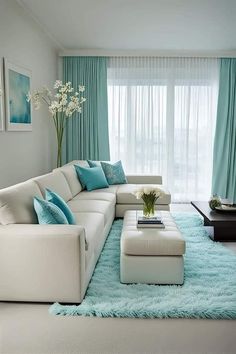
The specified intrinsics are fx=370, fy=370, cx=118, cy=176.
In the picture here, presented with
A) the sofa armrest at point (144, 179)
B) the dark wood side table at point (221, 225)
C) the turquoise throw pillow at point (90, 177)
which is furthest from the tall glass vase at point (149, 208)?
the sofa armrest at point (144, 179)

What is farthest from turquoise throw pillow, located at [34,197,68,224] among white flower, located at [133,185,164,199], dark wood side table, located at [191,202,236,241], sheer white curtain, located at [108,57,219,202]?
sheer white curtain, located at [108,57,219,202]

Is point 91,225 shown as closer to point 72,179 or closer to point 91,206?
point 91,206

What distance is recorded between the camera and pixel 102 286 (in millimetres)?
2914

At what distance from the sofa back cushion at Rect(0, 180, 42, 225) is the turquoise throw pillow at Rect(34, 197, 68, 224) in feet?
0.34

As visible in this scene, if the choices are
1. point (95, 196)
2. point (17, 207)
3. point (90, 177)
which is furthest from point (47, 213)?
point (90, 177)

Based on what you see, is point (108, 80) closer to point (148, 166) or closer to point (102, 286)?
point (148, 166)

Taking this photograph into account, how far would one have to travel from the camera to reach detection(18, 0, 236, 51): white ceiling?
159 inches

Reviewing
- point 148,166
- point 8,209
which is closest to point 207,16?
point 148,166

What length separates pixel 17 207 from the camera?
2.83 metres

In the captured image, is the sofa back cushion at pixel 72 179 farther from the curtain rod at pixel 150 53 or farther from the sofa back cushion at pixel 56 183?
the curtain rod at pixel 150 53

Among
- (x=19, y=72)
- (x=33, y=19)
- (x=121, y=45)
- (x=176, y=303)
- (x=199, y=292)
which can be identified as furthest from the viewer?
(x=121, y=45)

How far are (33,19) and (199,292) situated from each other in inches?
149

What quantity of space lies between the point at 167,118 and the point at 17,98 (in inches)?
122

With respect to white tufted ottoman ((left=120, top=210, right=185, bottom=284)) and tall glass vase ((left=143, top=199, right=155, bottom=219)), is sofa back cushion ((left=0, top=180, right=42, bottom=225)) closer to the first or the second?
white tufted ottoman ((left=120, top=210, right=185, bottom=284))
